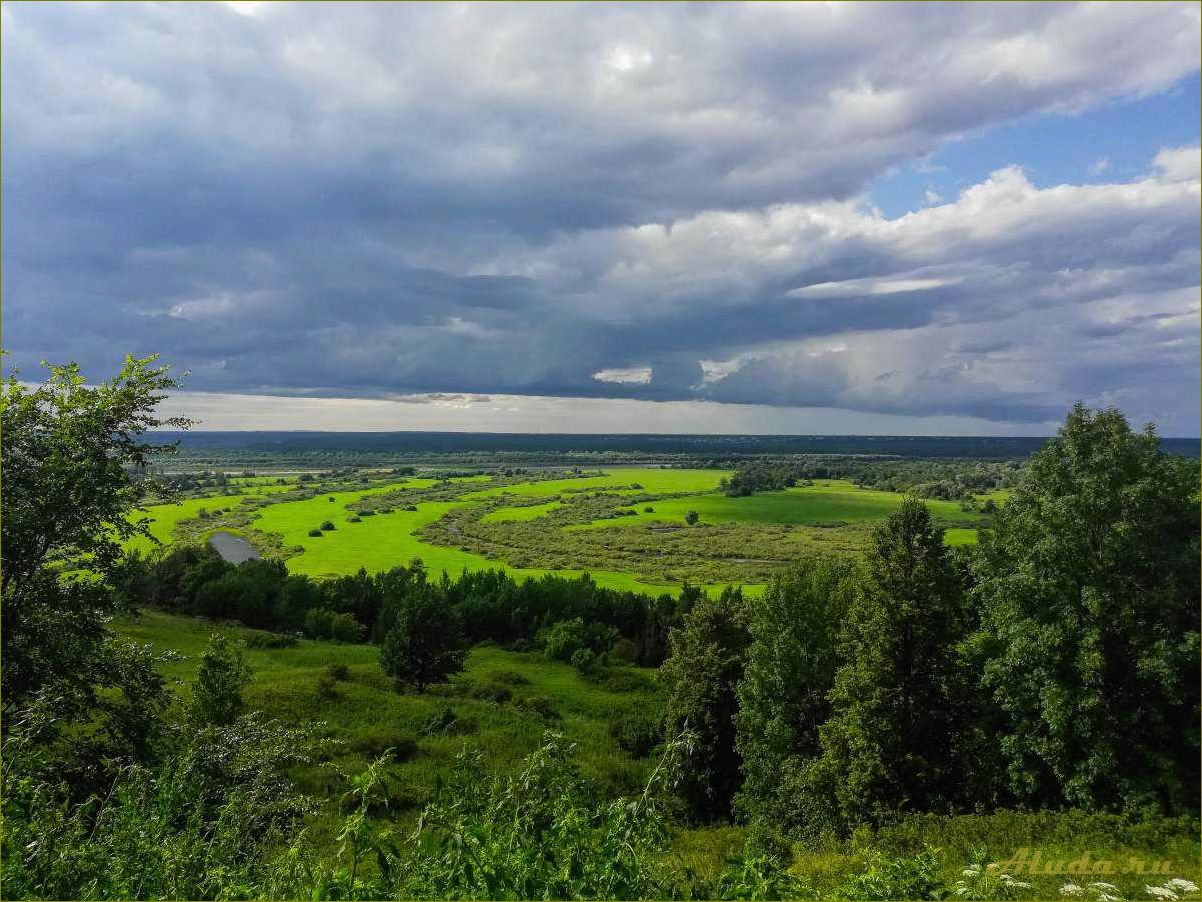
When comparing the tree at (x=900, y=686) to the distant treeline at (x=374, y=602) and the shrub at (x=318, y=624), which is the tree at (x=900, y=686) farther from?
the shrub at (x=318, y=624)

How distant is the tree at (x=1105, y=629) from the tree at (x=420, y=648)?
47.3 m

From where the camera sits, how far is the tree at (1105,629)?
2175 centimetres

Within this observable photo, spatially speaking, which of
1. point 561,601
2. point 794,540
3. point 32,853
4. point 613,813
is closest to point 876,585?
point 613,813

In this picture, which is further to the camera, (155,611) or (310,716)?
(155,611)

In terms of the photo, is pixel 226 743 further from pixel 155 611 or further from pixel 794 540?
pixel 794 540

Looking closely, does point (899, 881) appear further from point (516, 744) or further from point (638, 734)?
point (638, 734)

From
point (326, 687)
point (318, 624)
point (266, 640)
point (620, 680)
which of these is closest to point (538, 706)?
point (620, 680)

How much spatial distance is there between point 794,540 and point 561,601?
82.3m

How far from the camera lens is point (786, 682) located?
32.8 m

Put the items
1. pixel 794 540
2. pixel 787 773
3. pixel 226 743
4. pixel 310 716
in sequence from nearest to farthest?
1. pixel 226 743
2. pixel 787 773
3. pixel 310 716
4. pixel 794 540

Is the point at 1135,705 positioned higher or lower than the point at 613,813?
lower

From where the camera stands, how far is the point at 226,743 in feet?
48.6

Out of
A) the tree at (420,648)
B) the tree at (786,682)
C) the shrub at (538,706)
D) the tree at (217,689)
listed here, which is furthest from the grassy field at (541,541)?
the tree at (217,689)

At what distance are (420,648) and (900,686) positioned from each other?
44809 millimetres
